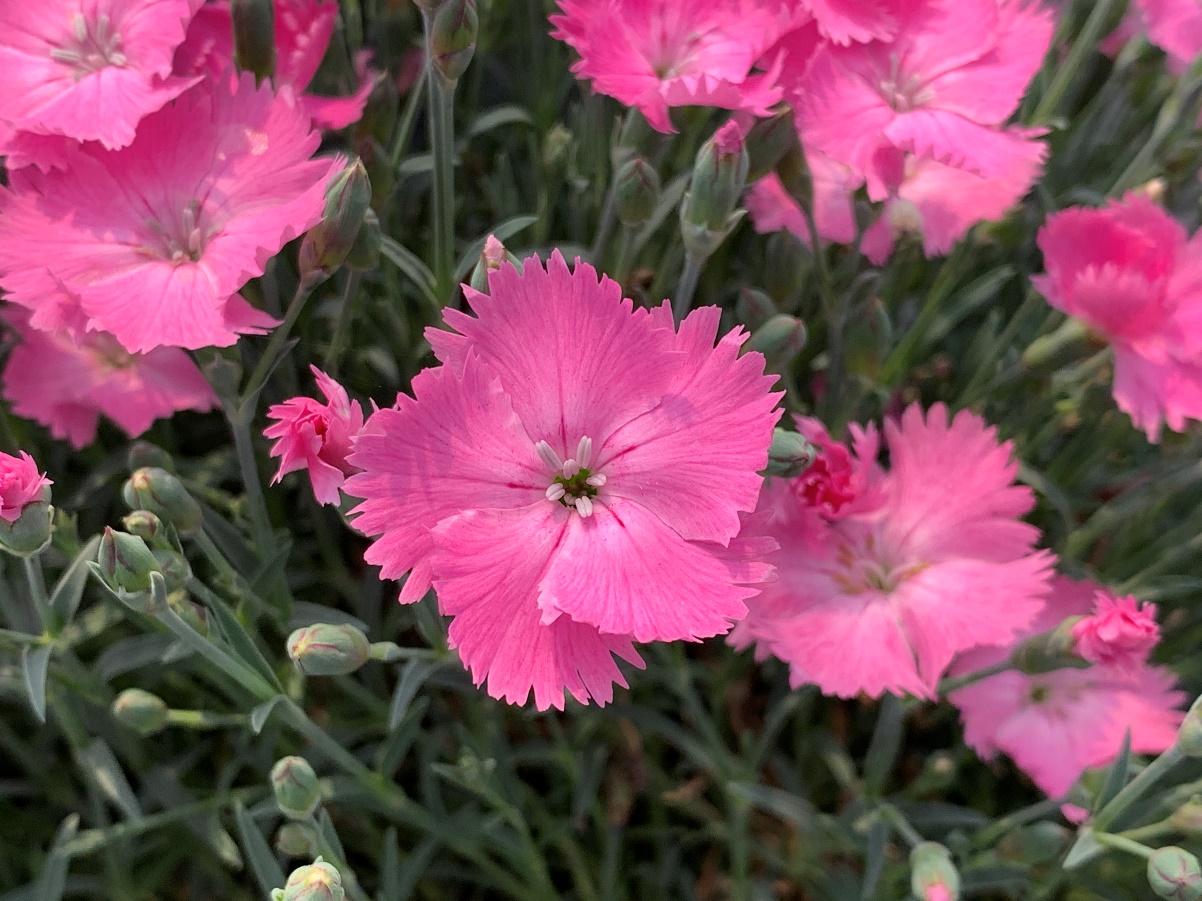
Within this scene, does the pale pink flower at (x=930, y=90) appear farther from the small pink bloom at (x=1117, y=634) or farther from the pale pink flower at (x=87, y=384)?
the pale pink flower at (x=87, y=384)

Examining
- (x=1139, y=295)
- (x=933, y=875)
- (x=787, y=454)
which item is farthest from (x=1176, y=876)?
(x=1139, y=295)

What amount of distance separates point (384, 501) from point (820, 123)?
0.62 metres

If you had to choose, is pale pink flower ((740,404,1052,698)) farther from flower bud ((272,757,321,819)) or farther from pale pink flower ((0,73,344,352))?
pale pink flower ((0,73,344,352))

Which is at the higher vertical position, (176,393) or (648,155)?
(648,155)

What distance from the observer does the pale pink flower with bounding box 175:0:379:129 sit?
1.09m

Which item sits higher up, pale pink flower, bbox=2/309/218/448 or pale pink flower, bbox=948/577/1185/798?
pale pink flower, bbox=2/309/218/448

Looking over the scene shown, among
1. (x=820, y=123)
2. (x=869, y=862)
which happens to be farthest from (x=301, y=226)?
(x=869, y=862)

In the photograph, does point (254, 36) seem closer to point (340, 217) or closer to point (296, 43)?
point (296, 43)

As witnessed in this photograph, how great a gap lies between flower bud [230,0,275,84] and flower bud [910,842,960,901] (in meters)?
1.07

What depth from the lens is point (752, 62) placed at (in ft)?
3.29

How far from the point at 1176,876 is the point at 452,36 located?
1022mm

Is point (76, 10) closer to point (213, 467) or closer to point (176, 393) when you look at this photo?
point (176, 393)

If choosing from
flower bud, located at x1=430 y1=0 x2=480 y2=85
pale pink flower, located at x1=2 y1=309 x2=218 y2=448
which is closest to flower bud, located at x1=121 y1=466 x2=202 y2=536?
pale pink flower, located at x1=2 y1=309 x2=218 y2=448

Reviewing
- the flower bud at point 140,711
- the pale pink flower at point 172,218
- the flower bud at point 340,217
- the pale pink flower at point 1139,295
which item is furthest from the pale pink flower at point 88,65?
the pale pink flower at point 1139,295
